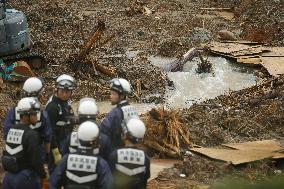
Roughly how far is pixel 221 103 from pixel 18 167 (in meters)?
8.15

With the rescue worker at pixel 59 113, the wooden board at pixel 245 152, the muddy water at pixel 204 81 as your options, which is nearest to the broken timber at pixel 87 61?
the muddy water at pixel 204 81

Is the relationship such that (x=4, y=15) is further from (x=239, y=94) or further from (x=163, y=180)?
(x=163, y=180)

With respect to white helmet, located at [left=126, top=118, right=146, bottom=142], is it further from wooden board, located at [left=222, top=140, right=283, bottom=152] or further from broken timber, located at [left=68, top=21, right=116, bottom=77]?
broken timber, located at [left=68, top=21, right=116, bottom=77]

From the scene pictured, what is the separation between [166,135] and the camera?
31.5ft

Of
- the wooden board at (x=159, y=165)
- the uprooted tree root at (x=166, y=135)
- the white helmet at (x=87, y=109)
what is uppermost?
the white helmet at (x=87, y=109)

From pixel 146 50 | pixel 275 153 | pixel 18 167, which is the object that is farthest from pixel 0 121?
pixel 146 50

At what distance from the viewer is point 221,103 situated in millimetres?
13312

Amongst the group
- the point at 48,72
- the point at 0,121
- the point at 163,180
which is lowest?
the point at 163,180

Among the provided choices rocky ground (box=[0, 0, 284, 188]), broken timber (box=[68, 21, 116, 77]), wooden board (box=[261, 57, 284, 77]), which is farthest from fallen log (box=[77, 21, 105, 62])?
wooden board (box=[261, 57, 284, 77])

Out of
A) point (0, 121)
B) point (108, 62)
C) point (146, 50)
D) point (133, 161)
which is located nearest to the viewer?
point (133, 161)

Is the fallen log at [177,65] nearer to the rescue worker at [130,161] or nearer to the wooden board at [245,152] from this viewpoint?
the wooden board at [245,152]

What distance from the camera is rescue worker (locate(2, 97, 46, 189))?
5977 millimetres

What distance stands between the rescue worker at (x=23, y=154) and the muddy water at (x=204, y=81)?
343 inches

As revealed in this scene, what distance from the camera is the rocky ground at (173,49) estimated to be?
→ 33.8ft
